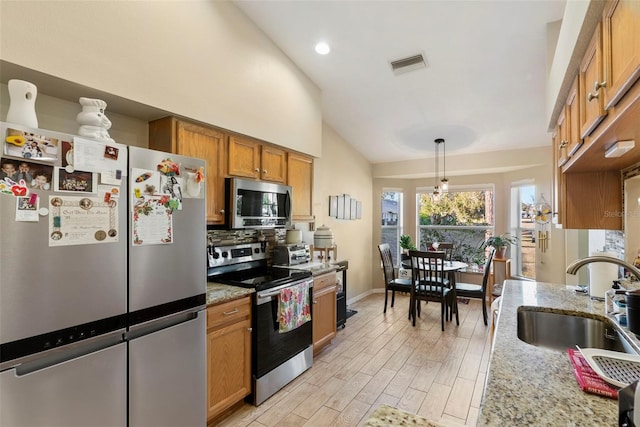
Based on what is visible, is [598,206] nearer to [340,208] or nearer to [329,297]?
[329,297]

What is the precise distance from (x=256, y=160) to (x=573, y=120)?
7.57ft

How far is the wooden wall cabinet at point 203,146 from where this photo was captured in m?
2.21

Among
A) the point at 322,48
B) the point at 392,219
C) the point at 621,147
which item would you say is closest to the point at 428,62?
the point at 322,48

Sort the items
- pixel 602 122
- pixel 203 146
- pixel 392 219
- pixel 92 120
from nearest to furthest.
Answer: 1. pixel 602 122
2. pixel 92 120
3. pixel 203 146
4. pixel 392 219

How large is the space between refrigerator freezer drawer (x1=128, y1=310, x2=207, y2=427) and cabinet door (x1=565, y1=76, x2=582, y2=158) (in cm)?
232

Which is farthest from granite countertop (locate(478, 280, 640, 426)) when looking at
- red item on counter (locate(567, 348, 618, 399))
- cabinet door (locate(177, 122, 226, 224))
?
cabinet door (locate(177, 122, 226, 224))

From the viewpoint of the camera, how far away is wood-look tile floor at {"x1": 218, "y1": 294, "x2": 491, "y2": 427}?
2268 mm

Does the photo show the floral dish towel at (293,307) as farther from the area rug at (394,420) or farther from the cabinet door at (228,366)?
the area rug at (394,420)

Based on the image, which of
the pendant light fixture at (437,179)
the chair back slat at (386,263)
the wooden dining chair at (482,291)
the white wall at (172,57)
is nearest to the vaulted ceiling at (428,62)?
the pendant light fixture at (437,179)

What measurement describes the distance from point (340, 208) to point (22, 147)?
3.84 metres

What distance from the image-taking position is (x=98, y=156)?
4.79 ft

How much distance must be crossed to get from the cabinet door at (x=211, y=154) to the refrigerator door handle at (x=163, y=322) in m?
0.78

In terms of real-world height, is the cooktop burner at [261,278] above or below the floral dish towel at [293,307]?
above

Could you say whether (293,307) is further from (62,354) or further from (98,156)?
(98,156)
